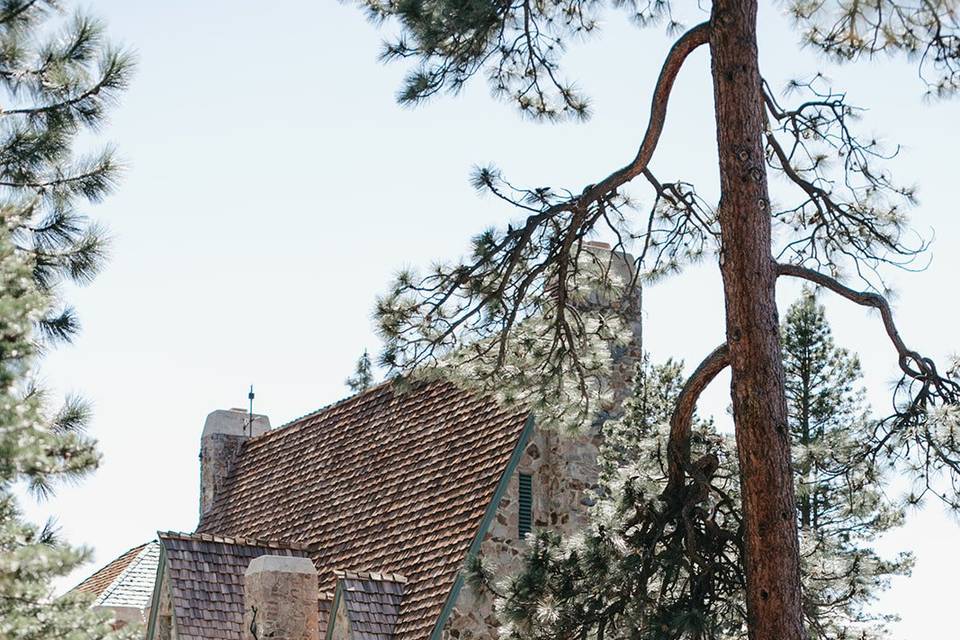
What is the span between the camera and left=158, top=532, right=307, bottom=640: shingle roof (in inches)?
765

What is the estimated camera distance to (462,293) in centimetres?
1268

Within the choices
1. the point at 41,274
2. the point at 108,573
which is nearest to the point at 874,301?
Answer: the point at 41,274

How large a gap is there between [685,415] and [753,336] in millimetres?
1105

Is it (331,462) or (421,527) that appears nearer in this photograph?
(421,527)

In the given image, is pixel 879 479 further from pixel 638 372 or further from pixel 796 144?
pixel 638 372

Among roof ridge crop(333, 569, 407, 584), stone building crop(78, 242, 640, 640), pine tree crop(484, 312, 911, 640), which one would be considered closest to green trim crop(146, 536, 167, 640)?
stone building crop(78, 242, 640, 640)

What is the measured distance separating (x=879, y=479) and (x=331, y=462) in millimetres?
11067

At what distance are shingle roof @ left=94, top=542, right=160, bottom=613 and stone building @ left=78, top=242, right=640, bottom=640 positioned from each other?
4.67m

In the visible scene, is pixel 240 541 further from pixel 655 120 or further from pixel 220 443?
pixel 655 120

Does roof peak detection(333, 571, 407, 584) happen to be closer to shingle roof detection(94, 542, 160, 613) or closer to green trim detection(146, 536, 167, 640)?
green trim detection(146, 536, 167, 640)

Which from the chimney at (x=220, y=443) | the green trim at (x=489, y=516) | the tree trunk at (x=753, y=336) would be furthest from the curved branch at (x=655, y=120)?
the chimney at (x=220, y=443)

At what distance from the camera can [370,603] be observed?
59.3 ft

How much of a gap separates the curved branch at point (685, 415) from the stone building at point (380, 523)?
3838 mm

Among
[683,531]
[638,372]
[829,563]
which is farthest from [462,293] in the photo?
[638,372]
